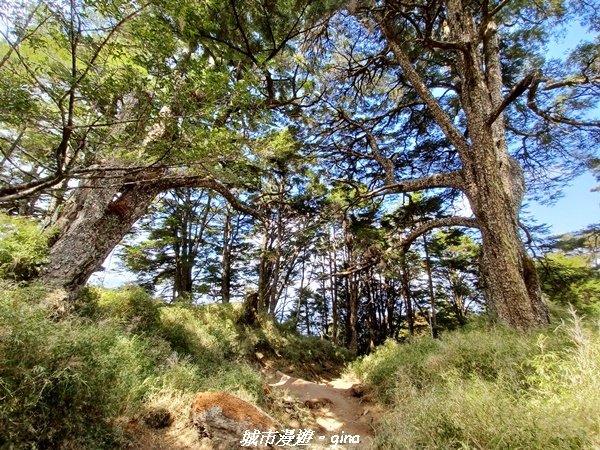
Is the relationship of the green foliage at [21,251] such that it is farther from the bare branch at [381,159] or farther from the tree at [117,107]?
the bare branch at [381,159]

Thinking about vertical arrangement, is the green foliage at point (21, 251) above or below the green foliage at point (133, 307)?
above

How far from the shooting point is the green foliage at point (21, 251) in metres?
3.91

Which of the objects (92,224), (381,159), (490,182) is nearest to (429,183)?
(490,182)

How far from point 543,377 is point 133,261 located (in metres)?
13.5

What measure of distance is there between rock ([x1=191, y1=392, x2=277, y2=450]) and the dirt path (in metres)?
0.99

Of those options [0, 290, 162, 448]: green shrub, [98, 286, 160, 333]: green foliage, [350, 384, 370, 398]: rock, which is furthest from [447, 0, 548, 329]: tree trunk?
[98, 286, 160, 333]: green foliage

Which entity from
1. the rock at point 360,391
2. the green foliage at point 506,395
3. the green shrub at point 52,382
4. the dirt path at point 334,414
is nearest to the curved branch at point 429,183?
the green foliage at point 506,395

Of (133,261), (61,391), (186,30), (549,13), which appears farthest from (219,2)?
(133,261)

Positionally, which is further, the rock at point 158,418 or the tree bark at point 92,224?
the tree bark at point 92,224

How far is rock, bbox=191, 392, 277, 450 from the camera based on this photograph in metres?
3.19

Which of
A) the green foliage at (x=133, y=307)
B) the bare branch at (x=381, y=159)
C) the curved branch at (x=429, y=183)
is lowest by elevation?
the green foliage at (x=133, y=307)

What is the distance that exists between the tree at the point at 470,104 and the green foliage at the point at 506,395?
41.6 inches

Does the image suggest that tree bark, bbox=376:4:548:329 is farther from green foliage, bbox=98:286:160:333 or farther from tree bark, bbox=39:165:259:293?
green foliage, bbox=98:286:160:333

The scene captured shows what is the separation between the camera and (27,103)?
7.11 ft
